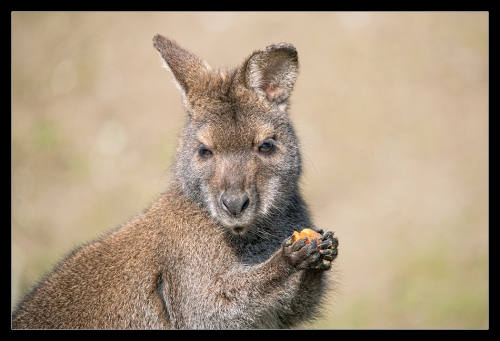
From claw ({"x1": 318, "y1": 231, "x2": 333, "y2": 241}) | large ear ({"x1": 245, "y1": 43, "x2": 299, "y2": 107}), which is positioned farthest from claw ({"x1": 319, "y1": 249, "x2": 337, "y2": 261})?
large ear ({"x1": 245, "y1": 43, "x2": 299, "y2": 107})

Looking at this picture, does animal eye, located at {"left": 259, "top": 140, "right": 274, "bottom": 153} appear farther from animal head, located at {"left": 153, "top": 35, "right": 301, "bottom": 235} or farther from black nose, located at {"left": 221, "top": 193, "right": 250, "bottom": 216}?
black nose, located at {"left": 221, "top": 193, "right": 250, "bottom": 216}

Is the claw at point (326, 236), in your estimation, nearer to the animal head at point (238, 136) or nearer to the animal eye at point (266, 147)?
the animal head at point (238, 136)

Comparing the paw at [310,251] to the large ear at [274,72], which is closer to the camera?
the paw at [310,251]

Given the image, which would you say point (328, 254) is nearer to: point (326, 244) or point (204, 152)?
point (326, 244)

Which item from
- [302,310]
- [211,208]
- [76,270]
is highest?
[211,208]

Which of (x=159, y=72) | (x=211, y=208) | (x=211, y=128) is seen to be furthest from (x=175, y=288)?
(x=159, y=72)

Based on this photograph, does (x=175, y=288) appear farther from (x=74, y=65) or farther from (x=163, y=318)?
(x=74, y=65)

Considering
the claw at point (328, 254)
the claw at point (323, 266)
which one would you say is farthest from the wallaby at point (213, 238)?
the claw at point (328, 254)
